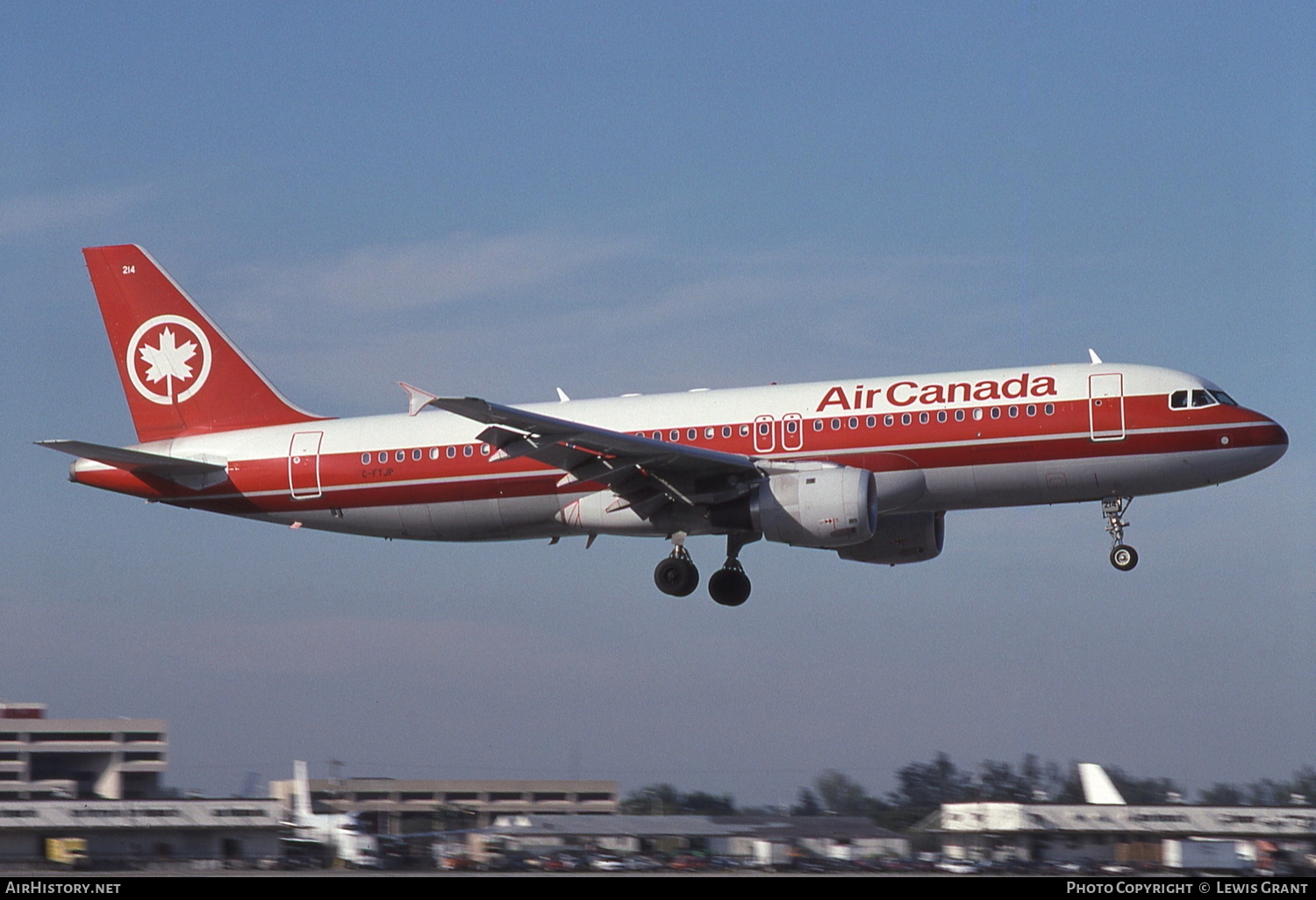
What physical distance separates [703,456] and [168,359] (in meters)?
17.2

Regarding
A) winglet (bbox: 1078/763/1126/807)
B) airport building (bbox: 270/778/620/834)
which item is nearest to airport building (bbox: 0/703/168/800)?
airport building (bbox: 270/778/620/834)

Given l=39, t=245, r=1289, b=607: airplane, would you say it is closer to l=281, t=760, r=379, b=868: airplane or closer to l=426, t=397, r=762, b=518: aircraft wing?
l=426, t=397, r=762, b=518: aircraft wing

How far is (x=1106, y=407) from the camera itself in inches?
1415

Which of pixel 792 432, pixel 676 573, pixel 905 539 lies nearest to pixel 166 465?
pixel 676 573

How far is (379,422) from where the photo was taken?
40781mm

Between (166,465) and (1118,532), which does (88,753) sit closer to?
(166,465)

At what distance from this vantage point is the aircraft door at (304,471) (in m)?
40.6

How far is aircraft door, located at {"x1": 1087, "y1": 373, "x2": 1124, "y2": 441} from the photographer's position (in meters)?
35.8

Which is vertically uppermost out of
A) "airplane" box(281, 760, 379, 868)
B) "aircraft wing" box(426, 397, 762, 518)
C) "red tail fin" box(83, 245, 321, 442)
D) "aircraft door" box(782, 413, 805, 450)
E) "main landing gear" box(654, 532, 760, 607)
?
"red tail fin" box(83, 245, 321, 442)

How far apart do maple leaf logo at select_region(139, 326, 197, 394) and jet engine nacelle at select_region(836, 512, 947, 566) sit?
19.1 m

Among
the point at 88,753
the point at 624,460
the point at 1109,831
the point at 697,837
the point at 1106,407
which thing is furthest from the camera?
the point at 88,753

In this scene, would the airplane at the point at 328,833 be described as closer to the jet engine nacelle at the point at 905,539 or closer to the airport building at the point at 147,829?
the airport building at the point at 147,829

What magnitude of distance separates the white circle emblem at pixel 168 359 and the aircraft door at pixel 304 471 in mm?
4605
